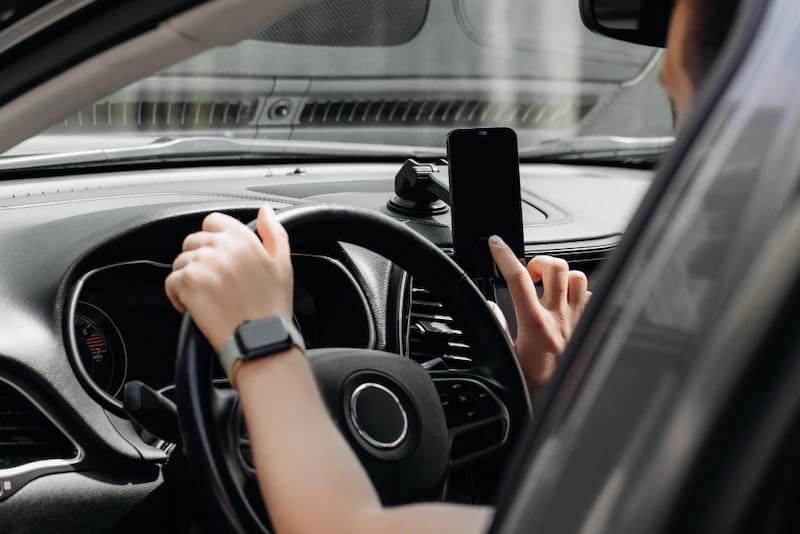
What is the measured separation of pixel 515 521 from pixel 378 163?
102 inches

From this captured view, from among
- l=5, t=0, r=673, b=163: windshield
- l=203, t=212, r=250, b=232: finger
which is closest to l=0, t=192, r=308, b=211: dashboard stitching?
l=5, t=0, r=673, b=163: windshield

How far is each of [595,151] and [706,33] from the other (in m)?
2.74

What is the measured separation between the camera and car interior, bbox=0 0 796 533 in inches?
Answer: 43.3

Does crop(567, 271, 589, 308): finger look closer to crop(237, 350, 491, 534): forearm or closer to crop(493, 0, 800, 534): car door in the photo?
crop(237, 350, 491, 534): forearm

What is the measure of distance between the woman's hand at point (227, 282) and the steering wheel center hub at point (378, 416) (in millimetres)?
234

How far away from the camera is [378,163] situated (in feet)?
11.3

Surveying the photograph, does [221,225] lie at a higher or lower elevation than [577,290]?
higher

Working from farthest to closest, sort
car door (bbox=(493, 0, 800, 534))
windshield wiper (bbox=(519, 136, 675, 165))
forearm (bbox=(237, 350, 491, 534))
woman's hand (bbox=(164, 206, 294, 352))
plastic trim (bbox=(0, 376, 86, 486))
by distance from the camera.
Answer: windshield wiper (bbox=(519, 136, 675, 165))
plastic trim (bbox=(0, 376, 86, 486))
woman's hand (bbox=(164, 206, 294, 352))
forearm (bbox=(237, 350, 491, 534))
car door (bbox=(493, 0, 800, 534))

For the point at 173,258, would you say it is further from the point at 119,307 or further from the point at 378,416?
the point at 378,416

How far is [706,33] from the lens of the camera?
1097 millimetres

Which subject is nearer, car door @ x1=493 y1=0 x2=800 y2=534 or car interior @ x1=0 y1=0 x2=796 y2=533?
car door @ x1=493 y1=0 x2=800 y2=534

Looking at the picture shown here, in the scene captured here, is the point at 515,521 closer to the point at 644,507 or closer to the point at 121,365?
the point at 644,507

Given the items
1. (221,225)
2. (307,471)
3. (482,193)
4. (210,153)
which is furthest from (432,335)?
(307,471)

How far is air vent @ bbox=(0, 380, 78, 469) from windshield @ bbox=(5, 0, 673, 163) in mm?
1281
